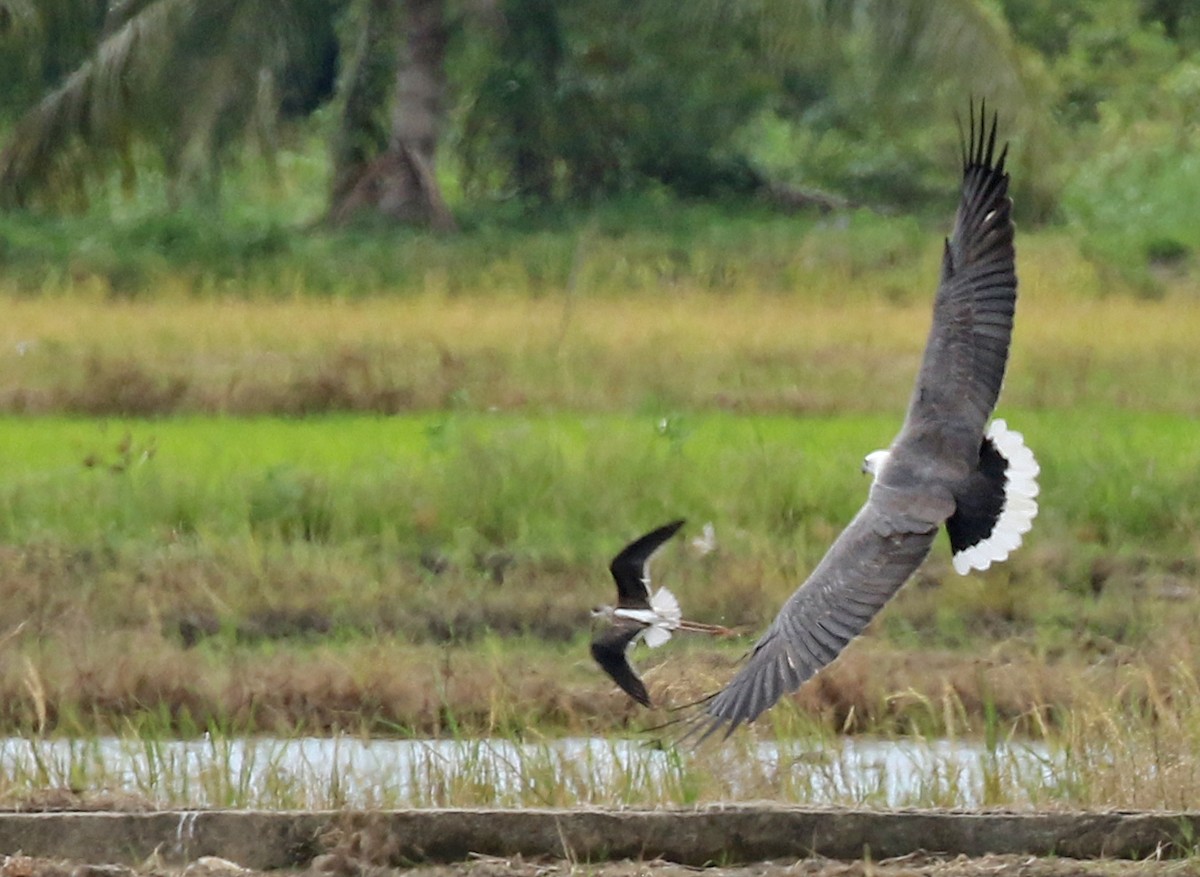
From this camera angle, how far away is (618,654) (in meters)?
5.93

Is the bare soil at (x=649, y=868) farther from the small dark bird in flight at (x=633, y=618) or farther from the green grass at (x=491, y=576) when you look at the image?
the green grass at (x=491, y=576)

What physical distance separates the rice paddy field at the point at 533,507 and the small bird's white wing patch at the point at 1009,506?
18.1 inches

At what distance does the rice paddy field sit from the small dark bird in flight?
10.4 inches

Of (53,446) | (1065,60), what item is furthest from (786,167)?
(53,446)

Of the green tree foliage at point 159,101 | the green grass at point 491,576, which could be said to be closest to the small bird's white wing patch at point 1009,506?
the green grass at point 491,576

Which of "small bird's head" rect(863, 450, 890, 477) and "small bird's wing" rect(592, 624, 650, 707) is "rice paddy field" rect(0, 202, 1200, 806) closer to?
"small bird's wing" rect(592, 624, 650, 707)

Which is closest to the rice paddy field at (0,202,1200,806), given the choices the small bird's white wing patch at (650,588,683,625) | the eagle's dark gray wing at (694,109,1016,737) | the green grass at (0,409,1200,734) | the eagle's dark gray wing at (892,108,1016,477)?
the green grass at (0,409,1200,734)

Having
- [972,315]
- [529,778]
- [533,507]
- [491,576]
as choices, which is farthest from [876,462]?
[533,507]

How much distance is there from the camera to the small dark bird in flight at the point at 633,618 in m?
5.85

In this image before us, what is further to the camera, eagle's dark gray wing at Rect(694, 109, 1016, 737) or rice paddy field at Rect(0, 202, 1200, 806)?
rice paddy field at Rect(0, 202, 1200, 806)

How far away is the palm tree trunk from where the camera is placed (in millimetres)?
16656

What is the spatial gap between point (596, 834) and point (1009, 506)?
1272mm

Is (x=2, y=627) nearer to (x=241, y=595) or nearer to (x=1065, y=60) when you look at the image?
(x=241, y=595)

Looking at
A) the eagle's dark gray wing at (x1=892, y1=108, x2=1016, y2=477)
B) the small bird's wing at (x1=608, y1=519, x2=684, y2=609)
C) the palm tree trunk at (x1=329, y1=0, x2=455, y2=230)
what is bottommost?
the small bird's wing at (x1=608, y1=519, x2=684, y2=609)
